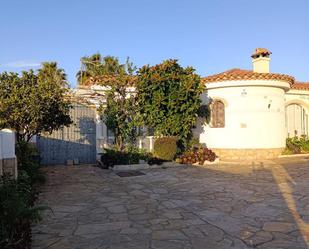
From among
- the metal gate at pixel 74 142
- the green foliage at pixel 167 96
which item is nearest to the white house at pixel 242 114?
the metal gate at pixel 74 142

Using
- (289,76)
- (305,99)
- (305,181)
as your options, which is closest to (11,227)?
(305,181)

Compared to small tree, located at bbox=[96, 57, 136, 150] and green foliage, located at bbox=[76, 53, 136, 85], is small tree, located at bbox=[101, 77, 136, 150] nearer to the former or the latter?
small tree, located at bbox=[96, 57, 136, 150]

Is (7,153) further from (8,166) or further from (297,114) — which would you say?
(297,114)

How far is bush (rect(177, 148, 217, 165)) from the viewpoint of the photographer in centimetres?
1477

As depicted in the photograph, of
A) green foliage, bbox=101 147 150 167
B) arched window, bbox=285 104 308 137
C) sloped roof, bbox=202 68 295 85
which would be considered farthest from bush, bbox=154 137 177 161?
arched window, bbox=285 104 308 137

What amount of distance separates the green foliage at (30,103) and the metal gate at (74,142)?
4.78 m

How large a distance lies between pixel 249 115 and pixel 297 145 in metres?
4.23

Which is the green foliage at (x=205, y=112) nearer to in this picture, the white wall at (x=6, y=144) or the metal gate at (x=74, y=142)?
the metal gate at (x=74, y=142)

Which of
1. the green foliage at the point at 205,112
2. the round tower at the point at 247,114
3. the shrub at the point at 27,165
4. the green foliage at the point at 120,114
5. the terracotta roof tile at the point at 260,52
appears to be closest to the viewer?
the shrub at the point at 27,165

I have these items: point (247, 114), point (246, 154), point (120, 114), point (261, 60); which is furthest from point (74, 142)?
point (261, 60)

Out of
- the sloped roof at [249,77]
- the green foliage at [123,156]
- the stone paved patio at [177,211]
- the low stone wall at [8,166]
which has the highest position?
the sloped roof at [249,77]

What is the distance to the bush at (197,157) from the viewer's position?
14.8 meters

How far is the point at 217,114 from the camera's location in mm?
16875

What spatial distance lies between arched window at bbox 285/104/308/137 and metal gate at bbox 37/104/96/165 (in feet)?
39.5
